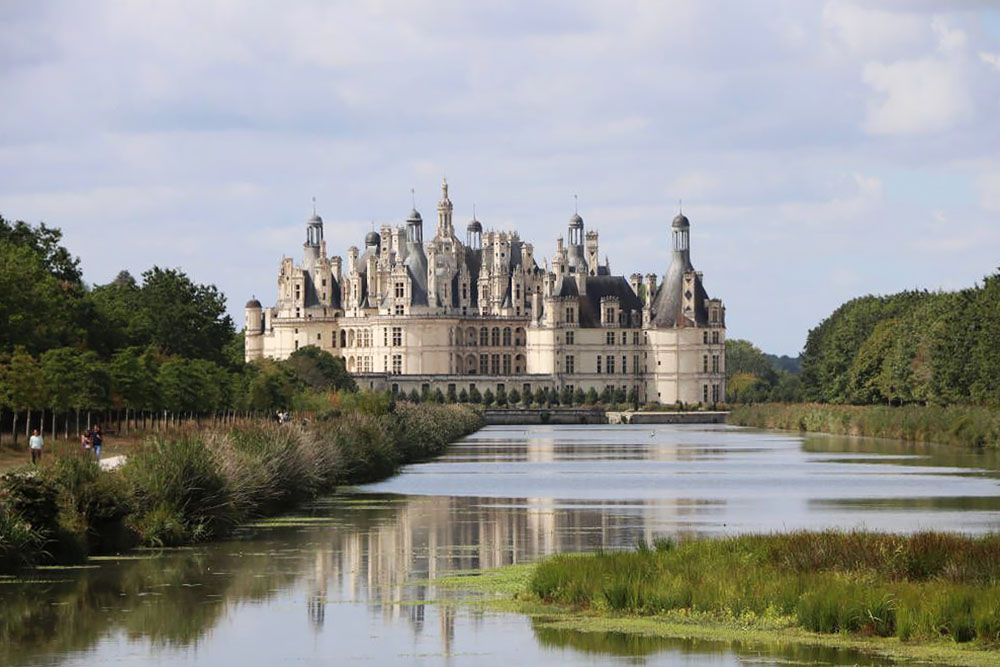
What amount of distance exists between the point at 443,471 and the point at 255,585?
3253 cm

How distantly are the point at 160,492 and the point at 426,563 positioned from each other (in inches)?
176

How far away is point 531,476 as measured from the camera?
56.6 m

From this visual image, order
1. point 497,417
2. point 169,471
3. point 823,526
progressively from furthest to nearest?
point 497,417, point 823,526, point 169,471

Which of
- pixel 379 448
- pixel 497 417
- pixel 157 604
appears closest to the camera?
pixel 157 604

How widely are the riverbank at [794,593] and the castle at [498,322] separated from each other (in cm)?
13562

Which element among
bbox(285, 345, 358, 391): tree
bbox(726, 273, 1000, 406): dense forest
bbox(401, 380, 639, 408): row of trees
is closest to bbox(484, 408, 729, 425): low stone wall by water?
bbox(401, 380, 639, 408): row of trees

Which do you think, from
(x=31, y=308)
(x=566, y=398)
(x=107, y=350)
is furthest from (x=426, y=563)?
(x=566, y=398)

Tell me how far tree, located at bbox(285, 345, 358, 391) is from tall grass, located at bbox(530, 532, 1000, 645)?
3223 inches

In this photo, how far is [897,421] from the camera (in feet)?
278

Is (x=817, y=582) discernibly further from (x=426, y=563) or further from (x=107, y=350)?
(x=107, y=350)

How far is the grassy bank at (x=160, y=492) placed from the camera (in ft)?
88.8

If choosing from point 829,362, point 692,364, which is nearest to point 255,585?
point 829,362

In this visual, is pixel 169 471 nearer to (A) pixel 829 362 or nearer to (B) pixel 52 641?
(B) pixel 52 641

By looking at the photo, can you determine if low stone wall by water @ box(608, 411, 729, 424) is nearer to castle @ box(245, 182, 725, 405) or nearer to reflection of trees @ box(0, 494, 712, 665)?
castle @ box(245, 182, 725, 405)
